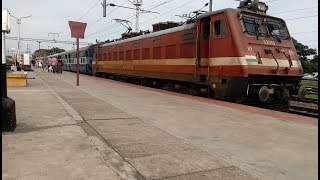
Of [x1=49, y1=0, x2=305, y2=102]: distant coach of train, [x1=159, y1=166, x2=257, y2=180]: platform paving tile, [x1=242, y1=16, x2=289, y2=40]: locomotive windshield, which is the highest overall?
[x1=242, y1=16, x2=289, y2=40]: locomotive windshield

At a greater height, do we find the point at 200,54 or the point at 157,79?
the point at 200,54

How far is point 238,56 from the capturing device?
11133mm

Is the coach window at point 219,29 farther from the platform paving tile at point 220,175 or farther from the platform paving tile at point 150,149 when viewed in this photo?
the platform paving tile at point 220,175

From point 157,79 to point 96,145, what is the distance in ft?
39.8

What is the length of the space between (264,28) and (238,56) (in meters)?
2.08

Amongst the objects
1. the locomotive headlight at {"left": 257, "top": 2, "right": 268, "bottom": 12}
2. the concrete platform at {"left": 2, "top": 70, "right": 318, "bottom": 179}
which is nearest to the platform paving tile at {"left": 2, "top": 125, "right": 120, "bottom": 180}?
the concrete platform at {"left": 2, "top": 70, "right": 318, "bottom": 179}

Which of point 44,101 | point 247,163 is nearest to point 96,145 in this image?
point 247,163

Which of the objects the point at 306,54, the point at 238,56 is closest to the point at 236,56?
the point at 238,56

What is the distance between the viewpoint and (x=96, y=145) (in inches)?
221

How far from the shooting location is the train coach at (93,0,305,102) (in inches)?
444

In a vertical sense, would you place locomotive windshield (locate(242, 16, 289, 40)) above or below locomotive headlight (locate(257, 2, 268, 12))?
below

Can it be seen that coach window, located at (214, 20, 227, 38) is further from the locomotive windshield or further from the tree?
the tree

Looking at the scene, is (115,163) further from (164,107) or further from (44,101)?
(44,101)

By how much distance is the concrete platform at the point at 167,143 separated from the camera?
14.8 ft
